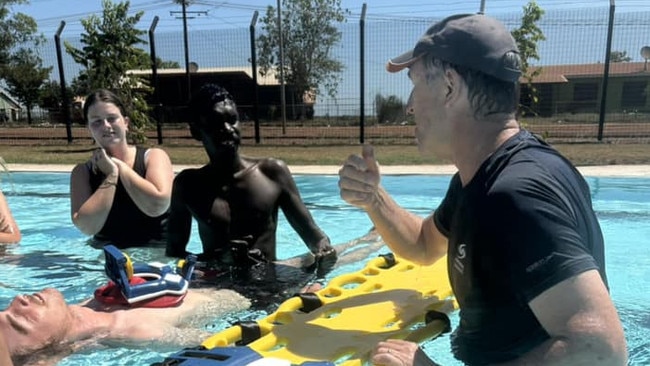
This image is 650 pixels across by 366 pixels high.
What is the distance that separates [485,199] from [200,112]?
2109mm

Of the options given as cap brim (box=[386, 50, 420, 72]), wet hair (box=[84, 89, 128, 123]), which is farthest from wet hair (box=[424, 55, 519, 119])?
wet hair (box=[84, 89, 128, 123])

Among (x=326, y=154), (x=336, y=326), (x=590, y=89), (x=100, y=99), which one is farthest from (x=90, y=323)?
(x=590, y=89)

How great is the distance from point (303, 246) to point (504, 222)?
4981 millimetres

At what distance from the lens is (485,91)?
5.03ft

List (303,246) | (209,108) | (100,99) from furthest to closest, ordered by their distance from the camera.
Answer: (303,246)
(100,99)
(209,108)

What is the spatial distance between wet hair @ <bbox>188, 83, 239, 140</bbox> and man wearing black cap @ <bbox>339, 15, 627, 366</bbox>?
61.6 inches

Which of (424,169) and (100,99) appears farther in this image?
(424,169)

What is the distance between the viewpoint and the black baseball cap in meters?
1.51

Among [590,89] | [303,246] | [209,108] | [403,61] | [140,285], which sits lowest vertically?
[303,246]

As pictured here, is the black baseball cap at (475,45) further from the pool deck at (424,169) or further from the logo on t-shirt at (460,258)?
the pool deck at (424,169)

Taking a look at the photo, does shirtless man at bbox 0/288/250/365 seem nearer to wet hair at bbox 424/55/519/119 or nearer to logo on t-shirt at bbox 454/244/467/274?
logo on t-shirt at bbox 454/244/467/274

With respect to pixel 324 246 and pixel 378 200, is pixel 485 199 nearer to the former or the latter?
pixel 378 200

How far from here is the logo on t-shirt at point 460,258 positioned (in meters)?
1.63

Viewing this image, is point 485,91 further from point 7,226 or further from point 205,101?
point 7,226
